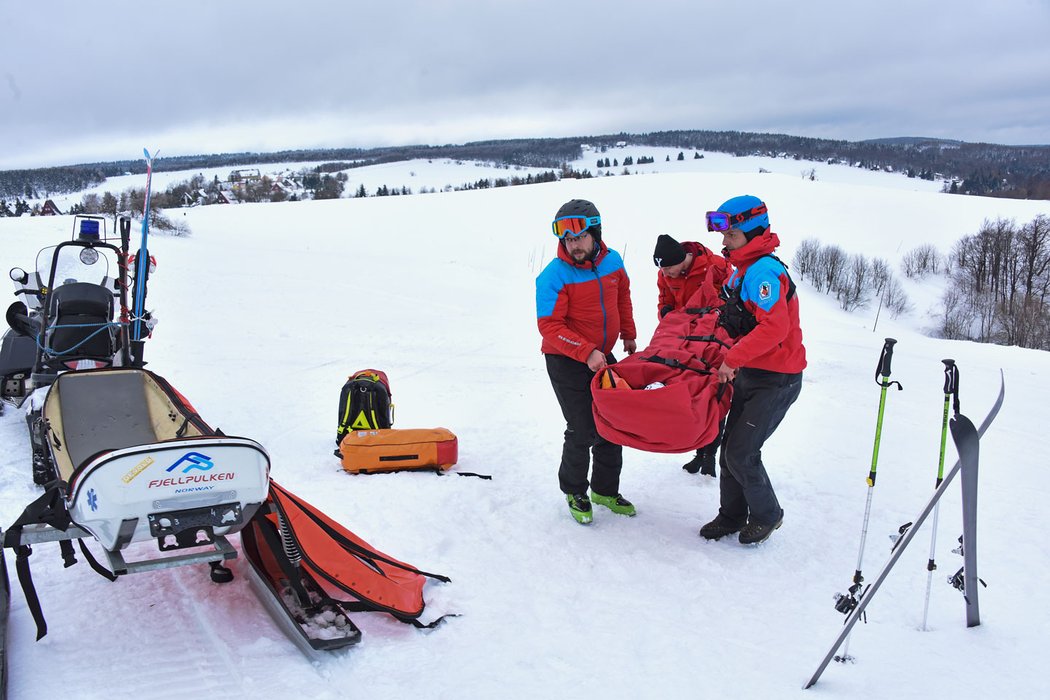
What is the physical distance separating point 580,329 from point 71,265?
17.5 feet

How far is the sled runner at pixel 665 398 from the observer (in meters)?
3.75

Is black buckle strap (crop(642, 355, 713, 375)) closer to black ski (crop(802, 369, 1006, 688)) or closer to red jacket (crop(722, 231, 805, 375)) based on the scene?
red jacket (crop(722, 231, 805, 375))

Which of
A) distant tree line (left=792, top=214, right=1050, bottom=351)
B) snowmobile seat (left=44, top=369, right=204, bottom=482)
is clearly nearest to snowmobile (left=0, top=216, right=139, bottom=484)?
snowmobile seat (left=44, top=369, right=204, bottom=482)

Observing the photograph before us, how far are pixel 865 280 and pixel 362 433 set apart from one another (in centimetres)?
5094

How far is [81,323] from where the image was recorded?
235 inches

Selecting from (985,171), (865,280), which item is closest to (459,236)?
(865,280)

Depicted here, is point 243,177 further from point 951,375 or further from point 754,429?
point 951,375

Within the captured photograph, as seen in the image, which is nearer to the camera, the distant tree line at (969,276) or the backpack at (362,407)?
the backpack at (362,407)

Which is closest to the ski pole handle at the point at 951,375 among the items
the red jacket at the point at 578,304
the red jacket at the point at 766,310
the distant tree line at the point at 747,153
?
the red jacket at the point at 766,310

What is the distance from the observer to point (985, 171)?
12319 cm

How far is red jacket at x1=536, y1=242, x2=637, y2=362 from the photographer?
4.21 metres

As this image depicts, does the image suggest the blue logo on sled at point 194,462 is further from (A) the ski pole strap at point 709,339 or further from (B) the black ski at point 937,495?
(A) the ski pole strap at point 709,339

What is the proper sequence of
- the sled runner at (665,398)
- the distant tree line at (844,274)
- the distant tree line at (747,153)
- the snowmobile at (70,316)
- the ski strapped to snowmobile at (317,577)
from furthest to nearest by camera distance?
the distant tree line at (747,153) < the distant tree line at (844,274) < the snowmobile at (70,316) < the sled runner at (665,398) < the ski strapped to snowmobile at (317,577)

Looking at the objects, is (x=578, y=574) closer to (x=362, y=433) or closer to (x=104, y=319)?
(x=362, y=433)
